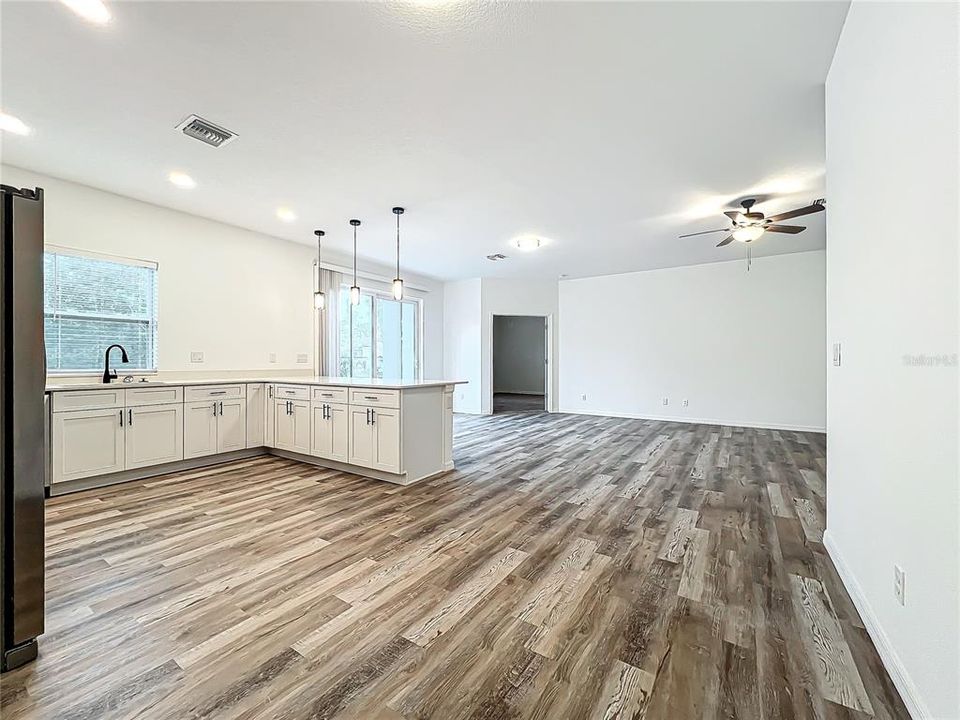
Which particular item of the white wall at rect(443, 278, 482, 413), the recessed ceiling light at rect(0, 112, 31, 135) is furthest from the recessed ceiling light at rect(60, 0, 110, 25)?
the white wall at rect(443, 278, 482, 413)

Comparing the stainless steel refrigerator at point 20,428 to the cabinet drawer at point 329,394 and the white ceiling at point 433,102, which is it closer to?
the white ceiling at point 433,102

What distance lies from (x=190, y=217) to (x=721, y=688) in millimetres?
6200

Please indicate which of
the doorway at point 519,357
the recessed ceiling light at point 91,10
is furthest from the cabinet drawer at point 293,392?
the doorway at point 519,357

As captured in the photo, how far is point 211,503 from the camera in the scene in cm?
334

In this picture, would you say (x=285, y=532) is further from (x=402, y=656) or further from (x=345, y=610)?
(x=402, y=656)

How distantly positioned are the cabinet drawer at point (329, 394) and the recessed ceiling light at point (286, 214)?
2080 mm

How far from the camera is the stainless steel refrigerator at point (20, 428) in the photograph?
60.3 inches

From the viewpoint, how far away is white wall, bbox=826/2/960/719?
122 centimetres

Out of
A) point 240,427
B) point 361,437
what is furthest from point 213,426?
point 361,437

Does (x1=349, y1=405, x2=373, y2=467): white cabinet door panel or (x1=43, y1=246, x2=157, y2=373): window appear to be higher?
(x1=43, y1=246, x2=157, y2=373): window

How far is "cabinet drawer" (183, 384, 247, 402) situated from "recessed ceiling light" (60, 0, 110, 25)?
126 inches

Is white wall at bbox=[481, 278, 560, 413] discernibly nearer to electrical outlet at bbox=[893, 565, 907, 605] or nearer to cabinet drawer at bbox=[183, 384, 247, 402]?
cabinet drawer at bbox=[183, 384, 247, 402]

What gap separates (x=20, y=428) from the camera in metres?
1.57

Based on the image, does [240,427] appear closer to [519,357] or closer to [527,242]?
[527,242]
